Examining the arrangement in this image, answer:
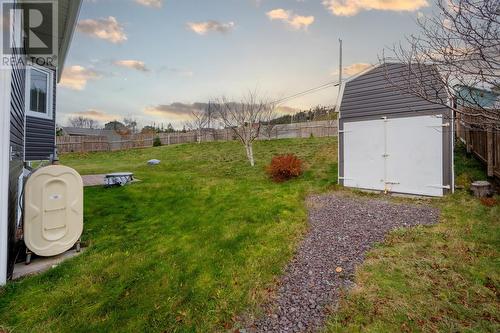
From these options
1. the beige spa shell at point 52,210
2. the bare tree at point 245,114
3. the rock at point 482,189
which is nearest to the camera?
the beige spa shell at point 52,210

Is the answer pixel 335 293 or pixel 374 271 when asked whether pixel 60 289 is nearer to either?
pixel 335 293

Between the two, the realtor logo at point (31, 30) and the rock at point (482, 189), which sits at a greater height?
the realtor logo at point (31, 30)

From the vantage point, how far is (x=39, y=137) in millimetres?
6484

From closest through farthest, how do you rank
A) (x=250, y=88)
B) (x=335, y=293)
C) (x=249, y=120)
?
1. (x=335, y=293)
2. (x=249, y=120)
3. (x=250, y=88)

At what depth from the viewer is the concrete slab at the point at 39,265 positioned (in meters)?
3.29

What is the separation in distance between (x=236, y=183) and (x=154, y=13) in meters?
7.29

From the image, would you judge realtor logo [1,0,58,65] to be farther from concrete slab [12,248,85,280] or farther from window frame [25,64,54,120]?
concrete slab [12,248,85,280]

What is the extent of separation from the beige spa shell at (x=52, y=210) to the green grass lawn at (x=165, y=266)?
0.43 metres

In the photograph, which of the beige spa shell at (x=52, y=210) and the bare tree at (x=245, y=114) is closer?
the beige spa shell at (x=52, y=210)

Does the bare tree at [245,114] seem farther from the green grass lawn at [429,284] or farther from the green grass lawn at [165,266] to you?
the green grass lawn at [429,284]

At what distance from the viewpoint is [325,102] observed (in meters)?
26.6

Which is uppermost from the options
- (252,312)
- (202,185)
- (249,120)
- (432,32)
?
(249,120)

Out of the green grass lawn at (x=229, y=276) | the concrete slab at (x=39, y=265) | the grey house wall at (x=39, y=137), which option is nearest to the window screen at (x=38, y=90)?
the grey house wall at (x=39, y=137)

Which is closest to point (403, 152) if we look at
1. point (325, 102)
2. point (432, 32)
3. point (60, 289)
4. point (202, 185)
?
point (432, 32)
